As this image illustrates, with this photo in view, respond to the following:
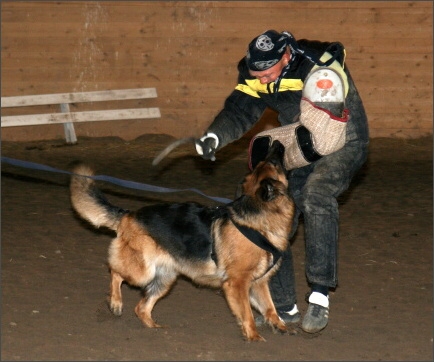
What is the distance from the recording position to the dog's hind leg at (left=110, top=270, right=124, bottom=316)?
564 cm

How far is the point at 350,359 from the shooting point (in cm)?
479

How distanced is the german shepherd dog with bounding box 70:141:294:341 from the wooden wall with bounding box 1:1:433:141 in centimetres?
778

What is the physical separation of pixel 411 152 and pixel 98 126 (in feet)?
16.6

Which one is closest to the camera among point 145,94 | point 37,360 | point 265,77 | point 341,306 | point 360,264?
point 37,360

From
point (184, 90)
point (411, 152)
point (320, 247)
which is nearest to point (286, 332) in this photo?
point (320, 247)

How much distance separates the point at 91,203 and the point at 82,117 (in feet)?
25.5

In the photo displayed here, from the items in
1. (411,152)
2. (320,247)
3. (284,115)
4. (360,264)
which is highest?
(284,115)

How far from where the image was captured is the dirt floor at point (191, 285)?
4.97 metres

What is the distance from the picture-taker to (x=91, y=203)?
18.9 ft

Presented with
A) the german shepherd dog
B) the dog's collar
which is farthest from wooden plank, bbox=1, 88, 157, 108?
the dog's collar

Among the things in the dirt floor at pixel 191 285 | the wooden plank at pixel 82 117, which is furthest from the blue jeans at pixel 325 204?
the wooden plank at pixel 82 117

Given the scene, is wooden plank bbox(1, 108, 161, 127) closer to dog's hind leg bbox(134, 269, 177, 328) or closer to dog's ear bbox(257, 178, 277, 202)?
dog's hind leg bbox(134, 269, 177, 328)

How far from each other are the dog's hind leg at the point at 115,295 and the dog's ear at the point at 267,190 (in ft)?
4.08

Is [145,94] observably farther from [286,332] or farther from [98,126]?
[286,332]
